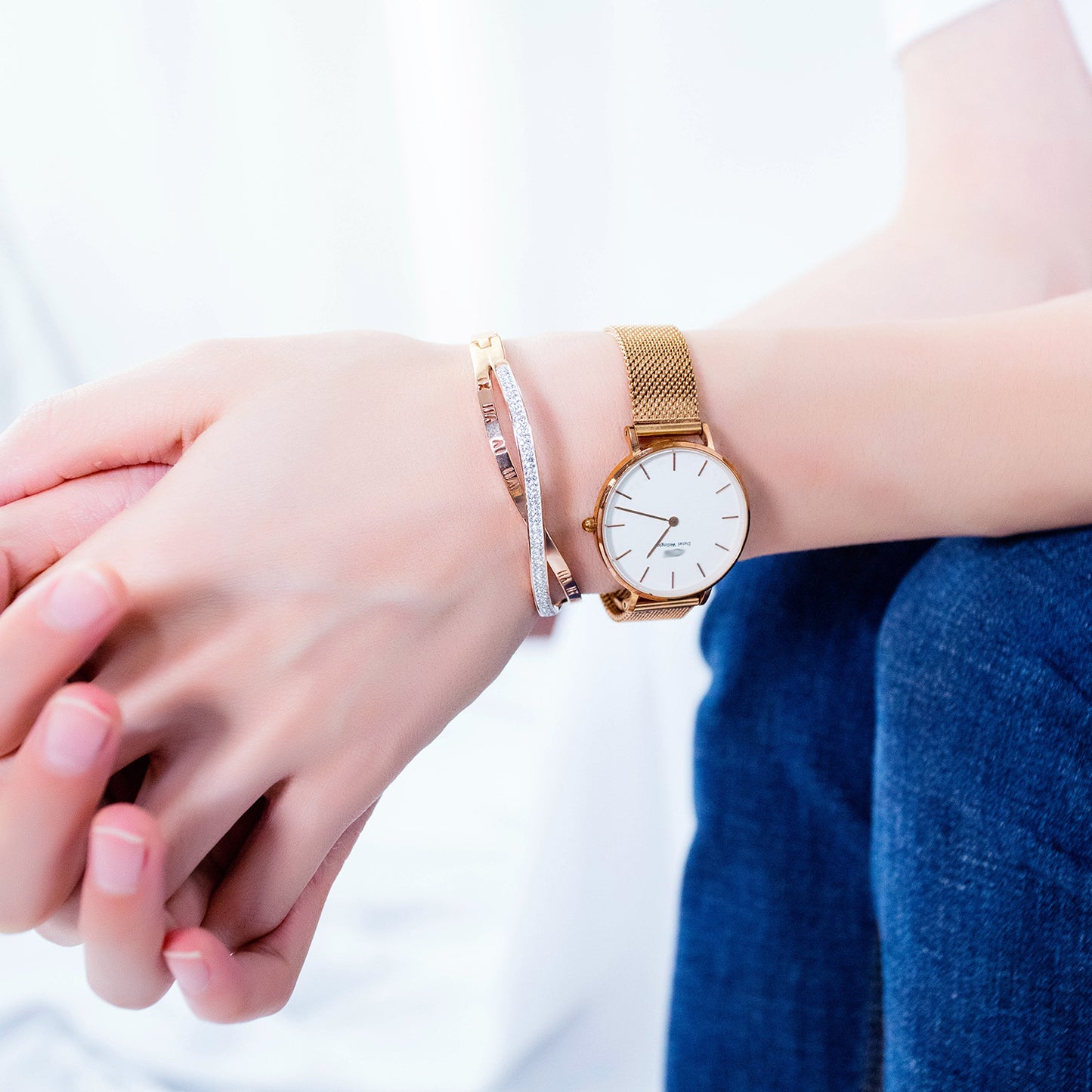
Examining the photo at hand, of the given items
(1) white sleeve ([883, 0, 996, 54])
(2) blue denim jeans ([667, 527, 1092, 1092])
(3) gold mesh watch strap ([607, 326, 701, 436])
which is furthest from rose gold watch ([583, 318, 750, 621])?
(1) white sleeve ([883, 0, 996, 54])

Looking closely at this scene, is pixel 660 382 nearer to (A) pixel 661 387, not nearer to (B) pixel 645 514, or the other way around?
(A) pixel 661 387

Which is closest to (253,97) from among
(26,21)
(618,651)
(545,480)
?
(26,21)

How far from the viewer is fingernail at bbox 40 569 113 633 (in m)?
0.57

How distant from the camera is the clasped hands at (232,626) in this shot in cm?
60

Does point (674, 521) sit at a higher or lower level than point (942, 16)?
lower

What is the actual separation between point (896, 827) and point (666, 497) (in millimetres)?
342

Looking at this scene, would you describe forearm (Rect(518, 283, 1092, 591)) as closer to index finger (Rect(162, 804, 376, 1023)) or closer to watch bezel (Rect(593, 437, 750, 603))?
watch bezel (Rect(593, 437, 750, 603))

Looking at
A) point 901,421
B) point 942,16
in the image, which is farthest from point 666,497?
point 942,16

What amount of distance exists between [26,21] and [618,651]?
4.72 feet

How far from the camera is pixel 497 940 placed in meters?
1.39

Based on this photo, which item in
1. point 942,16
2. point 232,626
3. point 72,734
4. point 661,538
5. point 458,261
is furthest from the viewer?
point 458,261

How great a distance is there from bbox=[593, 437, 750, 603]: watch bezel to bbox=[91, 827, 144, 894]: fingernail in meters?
0.40

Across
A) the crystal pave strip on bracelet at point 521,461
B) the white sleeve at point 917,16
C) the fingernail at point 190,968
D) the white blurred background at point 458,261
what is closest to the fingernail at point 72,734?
the fingernail at point 190,968

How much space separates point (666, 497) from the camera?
76 cm
